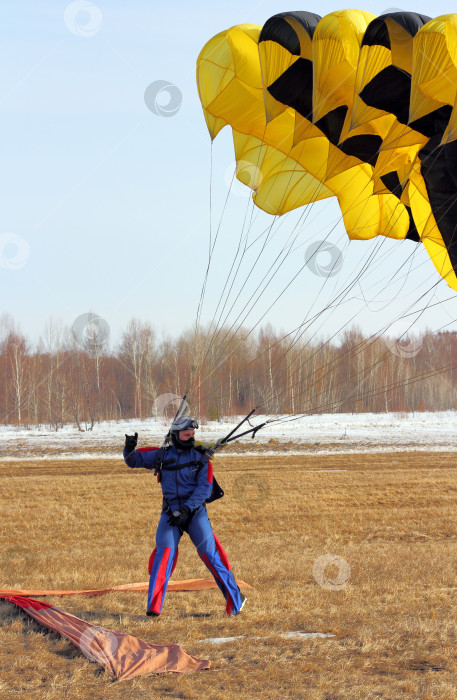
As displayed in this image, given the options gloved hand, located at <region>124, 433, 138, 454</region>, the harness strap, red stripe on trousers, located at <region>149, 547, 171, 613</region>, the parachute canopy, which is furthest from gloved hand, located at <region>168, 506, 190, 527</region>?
the parachute canopy

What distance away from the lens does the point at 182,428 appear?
5.49 metres

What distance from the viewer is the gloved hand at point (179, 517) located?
17.7 feet

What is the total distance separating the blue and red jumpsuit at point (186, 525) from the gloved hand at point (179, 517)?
4cm

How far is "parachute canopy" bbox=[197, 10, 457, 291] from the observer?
5.25 meters

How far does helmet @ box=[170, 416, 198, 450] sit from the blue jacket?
2.0 inches

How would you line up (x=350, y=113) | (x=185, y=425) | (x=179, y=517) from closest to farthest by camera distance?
(x=179, y=517) < (x=185, y=425) < (x=350, y=113)

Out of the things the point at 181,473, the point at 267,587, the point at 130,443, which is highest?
the point at 130,443

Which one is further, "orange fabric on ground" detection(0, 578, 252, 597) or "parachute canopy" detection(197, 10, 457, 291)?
"orange fabric on ground" detection(0, 578, 252, 597)

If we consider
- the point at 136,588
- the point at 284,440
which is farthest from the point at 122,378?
the point at 136,588

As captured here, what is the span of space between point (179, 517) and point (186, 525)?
12 cm

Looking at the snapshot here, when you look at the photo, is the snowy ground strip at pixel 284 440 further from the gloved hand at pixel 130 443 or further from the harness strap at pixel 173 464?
the gloved hand at pixel 130 443

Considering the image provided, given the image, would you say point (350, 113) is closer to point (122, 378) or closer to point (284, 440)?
point (284, 440)

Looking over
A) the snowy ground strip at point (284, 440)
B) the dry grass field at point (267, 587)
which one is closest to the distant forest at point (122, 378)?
the snowy ground strip at point (284, 440)

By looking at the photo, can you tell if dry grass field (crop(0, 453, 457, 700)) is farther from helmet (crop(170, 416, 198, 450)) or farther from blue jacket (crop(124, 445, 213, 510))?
helmet (crop(170, 416, 198, 450))
